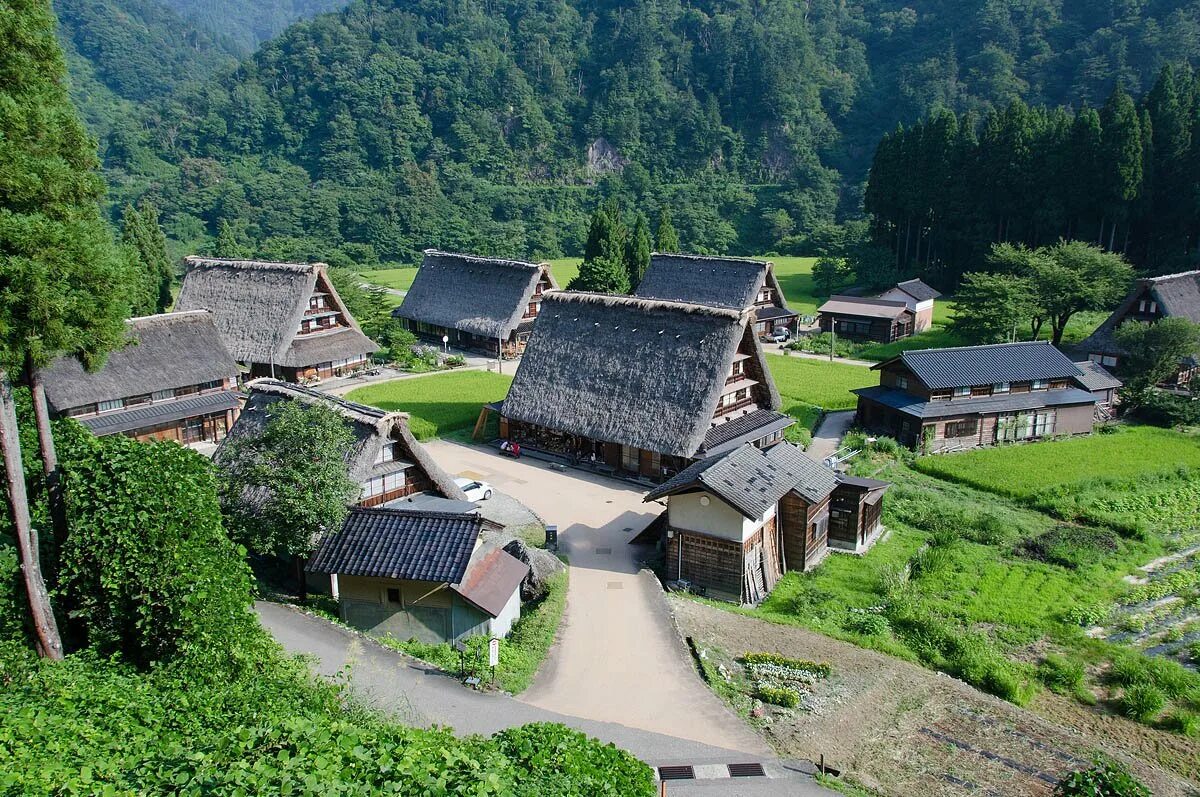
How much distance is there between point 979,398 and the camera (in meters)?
33.1

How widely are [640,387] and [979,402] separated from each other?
532 inches

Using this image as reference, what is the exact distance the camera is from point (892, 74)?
10406 centimetres

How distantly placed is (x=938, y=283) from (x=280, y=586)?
5195 cm

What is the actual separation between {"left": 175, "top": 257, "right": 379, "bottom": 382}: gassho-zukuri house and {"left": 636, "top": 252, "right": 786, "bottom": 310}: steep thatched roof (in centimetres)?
1745

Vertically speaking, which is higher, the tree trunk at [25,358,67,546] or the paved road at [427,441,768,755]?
the tree trunk at [25,358,67,546]

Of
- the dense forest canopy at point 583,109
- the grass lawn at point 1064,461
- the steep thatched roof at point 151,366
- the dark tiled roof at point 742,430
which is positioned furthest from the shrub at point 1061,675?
the dense forest canopy at point 583,109

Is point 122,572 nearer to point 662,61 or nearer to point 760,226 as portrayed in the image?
point 760,226

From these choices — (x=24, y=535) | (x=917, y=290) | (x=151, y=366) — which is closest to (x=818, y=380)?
(x=917, y=290)

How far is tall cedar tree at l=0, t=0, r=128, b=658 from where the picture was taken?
12.5 metres

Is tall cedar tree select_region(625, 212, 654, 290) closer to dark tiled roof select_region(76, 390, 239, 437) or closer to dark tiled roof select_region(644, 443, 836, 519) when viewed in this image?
dark tiled roof select_region(76, 390, 239, 437)

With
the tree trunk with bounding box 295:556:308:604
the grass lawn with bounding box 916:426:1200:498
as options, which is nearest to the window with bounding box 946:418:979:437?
the grass lawn with bounding box 916:426:1200:498

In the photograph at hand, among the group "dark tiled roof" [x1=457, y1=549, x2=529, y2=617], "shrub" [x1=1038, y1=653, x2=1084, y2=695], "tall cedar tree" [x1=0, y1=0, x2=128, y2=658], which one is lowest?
"shrub" [x1=1038, y1=653, x2=1084, y2=695]

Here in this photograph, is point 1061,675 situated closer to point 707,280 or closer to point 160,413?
point 160,413

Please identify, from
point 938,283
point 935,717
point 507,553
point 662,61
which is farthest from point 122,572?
point 662,61
